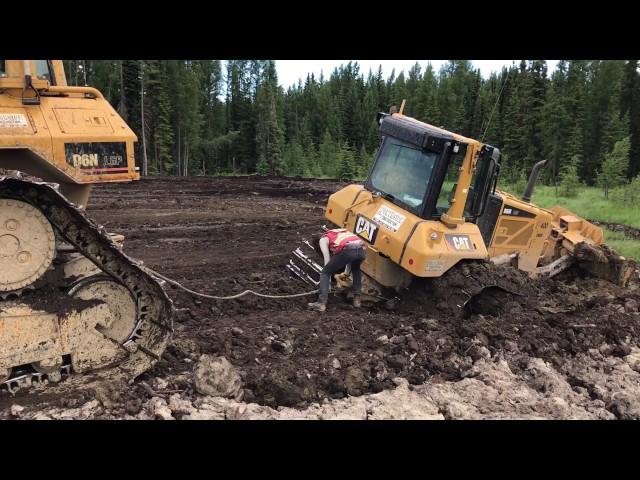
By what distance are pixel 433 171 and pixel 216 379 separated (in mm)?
3852

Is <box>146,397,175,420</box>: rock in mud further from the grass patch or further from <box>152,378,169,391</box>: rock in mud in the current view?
the grass patch

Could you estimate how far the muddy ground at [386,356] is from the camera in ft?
14.5

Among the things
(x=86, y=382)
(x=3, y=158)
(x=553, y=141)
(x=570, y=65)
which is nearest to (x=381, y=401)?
(x=86, y=382)

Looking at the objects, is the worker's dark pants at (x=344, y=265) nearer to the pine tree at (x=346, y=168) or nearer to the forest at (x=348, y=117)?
the forest at (x=348, y=117)

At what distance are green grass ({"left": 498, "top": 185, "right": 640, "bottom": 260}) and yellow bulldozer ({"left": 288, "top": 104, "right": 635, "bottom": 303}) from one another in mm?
5314

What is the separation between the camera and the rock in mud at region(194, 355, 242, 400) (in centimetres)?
450

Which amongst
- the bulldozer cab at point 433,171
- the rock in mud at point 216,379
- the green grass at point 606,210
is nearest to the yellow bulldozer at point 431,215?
the bulldozer cab at point 433,171

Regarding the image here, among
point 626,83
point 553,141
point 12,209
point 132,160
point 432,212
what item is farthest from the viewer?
point 626,83

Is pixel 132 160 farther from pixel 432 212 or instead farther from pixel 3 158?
pixel 432 212

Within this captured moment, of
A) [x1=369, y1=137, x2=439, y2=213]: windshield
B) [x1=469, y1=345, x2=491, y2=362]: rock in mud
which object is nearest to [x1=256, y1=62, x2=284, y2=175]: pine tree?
[x1=369, y1=137, x2=439, y2=213]: windshield

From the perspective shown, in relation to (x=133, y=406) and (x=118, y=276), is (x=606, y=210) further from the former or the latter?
(x=133, y=406)

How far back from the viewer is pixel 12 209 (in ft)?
13.1

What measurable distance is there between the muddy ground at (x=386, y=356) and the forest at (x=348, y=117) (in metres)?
20.5

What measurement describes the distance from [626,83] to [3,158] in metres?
54.3
